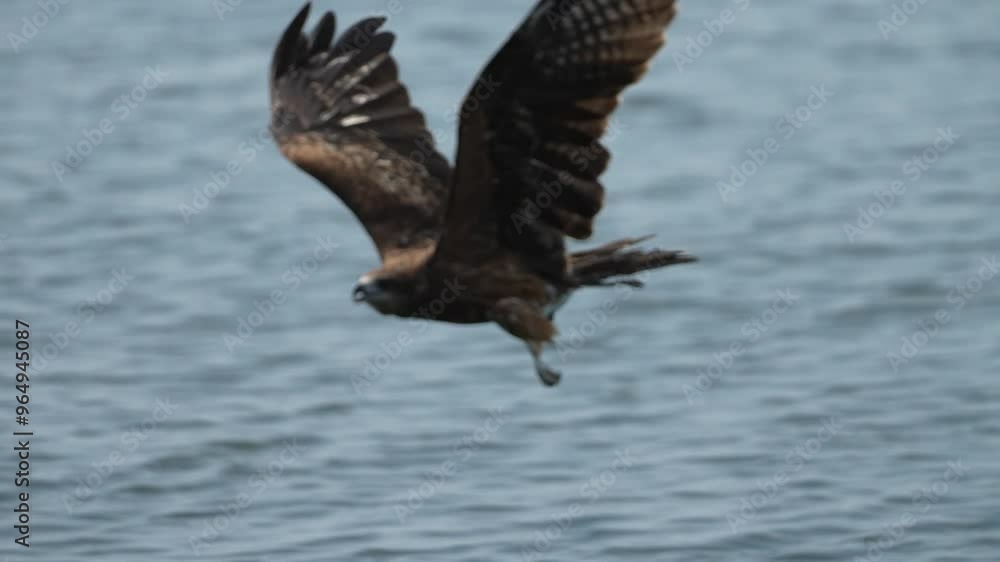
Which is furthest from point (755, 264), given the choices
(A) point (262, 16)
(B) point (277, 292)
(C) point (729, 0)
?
(A) point (262, 16)

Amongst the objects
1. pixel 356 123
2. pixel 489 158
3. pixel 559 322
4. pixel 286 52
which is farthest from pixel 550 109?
pixel 559 322

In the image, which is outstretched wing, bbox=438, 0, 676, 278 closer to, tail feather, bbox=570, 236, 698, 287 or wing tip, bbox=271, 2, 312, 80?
tail feather, bbox=570, 236, 698, 287

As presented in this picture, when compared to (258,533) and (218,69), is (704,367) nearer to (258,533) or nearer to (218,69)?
(258,533)

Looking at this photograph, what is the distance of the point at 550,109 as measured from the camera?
772cm

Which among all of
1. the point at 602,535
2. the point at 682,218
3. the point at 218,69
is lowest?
the point at 218,69

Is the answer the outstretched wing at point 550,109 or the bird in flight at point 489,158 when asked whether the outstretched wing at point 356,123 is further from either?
the outstretched wing at point 550,109

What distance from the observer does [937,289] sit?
13.5 metres

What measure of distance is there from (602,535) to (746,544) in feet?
2.23

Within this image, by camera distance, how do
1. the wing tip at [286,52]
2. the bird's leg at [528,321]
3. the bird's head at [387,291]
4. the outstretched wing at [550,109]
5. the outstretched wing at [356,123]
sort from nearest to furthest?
the outstretched wing at [550,109] < the bird's head at [387,291] < the bird's leg at [528,321] < the outstretched wing at [356,123] < the wing tip at [286,52]

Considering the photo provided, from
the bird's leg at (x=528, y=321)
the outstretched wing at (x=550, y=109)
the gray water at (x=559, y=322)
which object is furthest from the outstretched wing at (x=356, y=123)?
the gray water at (x=559, y=322)

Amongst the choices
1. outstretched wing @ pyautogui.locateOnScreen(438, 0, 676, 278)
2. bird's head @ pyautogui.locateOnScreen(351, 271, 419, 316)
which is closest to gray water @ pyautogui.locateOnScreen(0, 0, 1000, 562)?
bird's head @ pyautogui.locateOnScreen(351, 271, 419, 316)

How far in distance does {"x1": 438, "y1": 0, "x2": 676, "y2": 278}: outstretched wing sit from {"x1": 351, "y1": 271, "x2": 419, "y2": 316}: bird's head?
0.99ft

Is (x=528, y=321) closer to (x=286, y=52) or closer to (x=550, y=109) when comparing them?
(x=550, y=109)

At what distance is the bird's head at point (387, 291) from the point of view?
817cm
